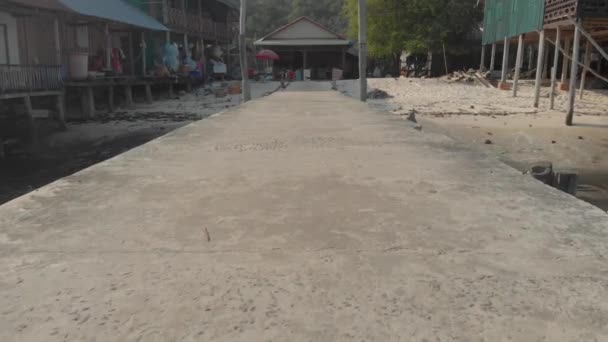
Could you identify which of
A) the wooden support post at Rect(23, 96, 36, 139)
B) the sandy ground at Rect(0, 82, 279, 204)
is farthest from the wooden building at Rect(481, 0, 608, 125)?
the wooden support post at Rect(23, 96, 36, 139)

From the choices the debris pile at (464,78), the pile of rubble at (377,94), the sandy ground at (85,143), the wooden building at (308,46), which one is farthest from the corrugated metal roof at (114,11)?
Result: the debris pile at (464,78)

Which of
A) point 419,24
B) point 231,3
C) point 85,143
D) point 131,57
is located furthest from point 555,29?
point 231,3

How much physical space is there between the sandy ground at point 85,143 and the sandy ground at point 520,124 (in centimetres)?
749

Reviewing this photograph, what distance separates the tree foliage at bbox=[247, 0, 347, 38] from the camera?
Result: 6267 cm

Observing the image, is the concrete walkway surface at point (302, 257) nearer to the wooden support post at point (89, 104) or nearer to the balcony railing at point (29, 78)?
the balcony railing at point (29, 78)

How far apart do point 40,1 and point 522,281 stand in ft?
50.3

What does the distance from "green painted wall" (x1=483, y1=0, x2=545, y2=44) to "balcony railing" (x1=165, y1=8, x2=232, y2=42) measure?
15022mm

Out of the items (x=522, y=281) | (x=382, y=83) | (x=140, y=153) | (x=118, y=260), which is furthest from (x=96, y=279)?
(x=382, y=83)

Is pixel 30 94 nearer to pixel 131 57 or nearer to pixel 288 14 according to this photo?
pixel 131 57

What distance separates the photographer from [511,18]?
21594 millimetres

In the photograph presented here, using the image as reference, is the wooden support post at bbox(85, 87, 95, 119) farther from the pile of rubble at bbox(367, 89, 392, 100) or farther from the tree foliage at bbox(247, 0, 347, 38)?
the tree foliage at bbox(247, 0, 347, 38)

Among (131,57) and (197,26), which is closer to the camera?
(131,57)

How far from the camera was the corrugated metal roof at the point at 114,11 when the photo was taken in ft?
53.8

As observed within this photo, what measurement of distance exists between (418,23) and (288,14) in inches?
1378
